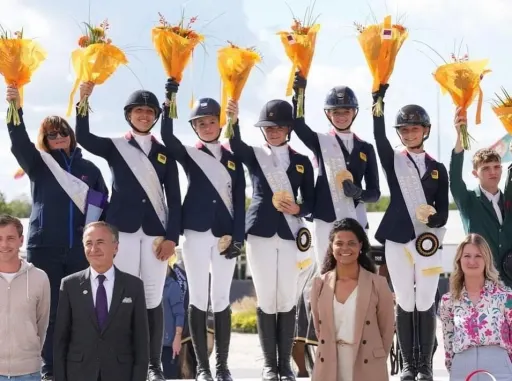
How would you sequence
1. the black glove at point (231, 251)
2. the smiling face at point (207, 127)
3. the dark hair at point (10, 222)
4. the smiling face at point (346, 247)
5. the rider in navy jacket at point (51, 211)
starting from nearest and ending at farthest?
1. the smiling face at point (346, 247)
2. the dark hair at point (10, 222)
3. the rider in navy jacket at point (51, 211)
4. the black glove at point (231, 251)
5. the smiling face at point (207, 127)

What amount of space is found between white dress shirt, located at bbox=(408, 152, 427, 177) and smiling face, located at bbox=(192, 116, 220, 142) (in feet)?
5.37

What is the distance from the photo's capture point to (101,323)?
6574 mm

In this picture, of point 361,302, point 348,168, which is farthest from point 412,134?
point 361,302

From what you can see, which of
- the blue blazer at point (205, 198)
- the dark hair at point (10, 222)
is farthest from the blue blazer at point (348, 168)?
the dark hair at point (10, 222)

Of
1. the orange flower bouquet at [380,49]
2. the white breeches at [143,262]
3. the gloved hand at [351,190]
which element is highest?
the orange flower bouquet at [380,49]

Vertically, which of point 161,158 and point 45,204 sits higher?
point 161,158

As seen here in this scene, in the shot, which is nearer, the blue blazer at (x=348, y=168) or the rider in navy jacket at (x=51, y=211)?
the rider in navy jacket at (x=51, y=211)

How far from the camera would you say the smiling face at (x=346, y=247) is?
22.3ft

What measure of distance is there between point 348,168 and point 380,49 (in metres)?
1.02

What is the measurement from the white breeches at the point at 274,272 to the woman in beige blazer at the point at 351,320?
1342mm

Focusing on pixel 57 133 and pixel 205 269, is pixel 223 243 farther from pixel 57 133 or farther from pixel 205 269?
pixel 57 133

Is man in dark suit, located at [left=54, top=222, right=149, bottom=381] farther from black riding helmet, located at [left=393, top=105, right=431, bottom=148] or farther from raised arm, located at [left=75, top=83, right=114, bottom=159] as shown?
black riding helmet, located at [left=393, top=105, right=431, bottom=148]

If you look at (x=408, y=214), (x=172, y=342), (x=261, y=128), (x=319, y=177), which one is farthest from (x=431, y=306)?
(x=172, y=342)

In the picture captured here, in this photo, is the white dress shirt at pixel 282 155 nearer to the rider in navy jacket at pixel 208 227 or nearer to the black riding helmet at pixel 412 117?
the rider in navy jacket at pixel 208 227
